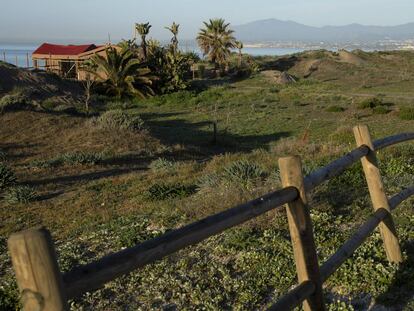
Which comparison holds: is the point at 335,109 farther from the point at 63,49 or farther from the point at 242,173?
the point at 63,49

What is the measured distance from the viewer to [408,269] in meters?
4.68

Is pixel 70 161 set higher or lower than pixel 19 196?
higher

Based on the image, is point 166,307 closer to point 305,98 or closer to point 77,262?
point 77,262

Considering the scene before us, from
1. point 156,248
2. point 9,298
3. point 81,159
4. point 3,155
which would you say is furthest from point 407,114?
point 156,248

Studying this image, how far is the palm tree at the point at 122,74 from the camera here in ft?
128

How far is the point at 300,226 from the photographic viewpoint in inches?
126

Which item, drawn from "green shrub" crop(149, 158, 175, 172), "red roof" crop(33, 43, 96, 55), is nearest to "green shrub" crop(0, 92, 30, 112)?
"green shrub" crop(149, 158, 175, 172)

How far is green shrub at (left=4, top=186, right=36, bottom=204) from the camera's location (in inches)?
417

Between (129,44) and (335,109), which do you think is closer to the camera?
(335,109)

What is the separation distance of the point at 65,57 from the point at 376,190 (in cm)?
4749

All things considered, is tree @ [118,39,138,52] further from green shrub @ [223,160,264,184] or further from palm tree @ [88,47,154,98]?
green shrub @ [223,160,264,184]

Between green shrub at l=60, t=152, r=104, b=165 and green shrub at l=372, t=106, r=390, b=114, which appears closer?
green shrub at l=60, t=152, r=104, b=165

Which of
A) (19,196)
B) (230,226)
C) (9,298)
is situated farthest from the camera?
(19,196)

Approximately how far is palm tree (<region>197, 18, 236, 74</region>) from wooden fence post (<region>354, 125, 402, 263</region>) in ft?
174
